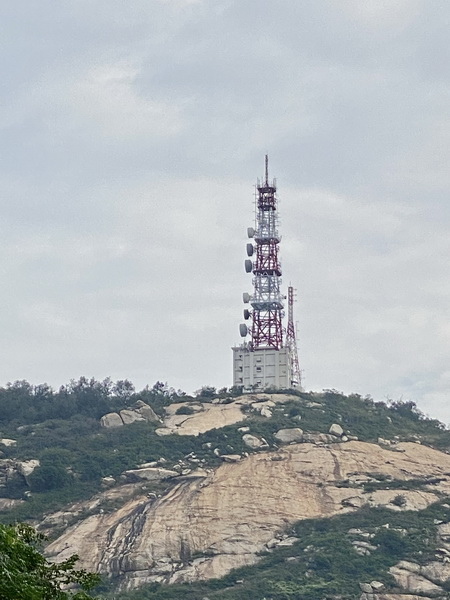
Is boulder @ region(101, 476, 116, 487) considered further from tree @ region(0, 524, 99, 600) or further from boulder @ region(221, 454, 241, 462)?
tree @ region(0, 524, 99, 600)

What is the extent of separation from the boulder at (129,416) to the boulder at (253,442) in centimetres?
1153

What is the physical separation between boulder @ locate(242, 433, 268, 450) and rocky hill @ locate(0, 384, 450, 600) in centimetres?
12

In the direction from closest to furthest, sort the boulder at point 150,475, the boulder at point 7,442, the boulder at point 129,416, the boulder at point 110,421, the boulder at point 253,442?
the boulder at point 150,475
the boulder at point 253,442
the boulder at point 7,442
the boulder at point 110,421
the boulder at point 129,416

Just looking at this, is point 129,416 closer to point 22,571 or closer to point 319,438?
point 319,438

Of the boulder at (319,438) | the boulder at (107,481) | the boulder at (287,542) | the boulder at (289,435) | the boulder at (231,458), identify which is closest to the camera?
the boulder at (287,542)

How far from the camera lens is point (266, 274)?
10681 centimetres

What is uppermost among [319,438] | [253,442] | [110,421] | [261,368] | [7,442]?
[261,368]

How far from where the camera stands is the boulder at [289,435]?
93.8m

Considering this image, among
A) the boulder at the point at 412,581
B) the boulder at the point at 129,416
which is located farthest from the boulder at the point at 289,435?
the boulder at the point at 412,581

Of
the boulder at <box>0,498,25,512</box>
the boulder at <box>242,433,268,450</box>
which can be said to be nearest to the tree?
the boulder at <box>0,498,25,512</box>

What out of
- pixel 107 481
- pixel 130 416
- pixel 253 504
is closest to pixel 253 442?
pixel 253 504

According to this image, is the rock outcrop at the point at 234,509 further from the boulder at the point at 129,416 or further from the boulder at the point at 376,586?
the boulder at the point at 129,416

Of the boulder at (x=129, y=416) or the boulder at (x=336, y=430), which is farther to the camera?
the boulder at (x=129, y=416)

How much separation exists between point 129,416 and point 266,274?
16952 mm
